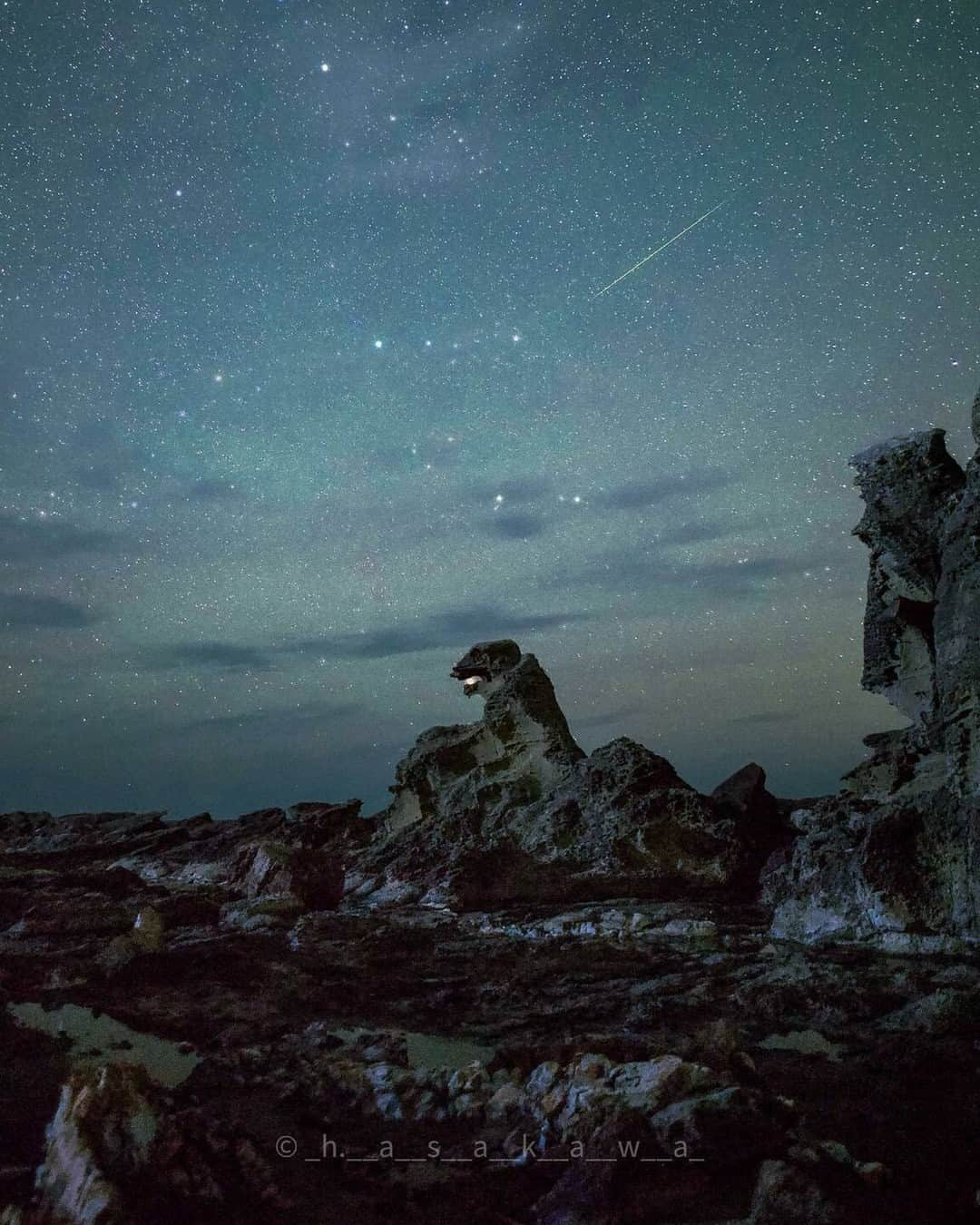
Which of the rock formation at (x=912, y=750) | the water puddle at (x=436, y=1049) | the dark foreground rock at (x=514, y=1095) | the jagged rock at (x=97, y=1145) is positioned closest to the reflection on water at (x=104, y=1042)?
the dark foreground rock at (x=514, y=1095)

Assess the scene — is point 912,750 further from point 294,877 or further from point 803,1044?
point 294,877

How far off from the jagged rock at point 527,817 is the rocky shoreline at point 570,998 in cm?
9

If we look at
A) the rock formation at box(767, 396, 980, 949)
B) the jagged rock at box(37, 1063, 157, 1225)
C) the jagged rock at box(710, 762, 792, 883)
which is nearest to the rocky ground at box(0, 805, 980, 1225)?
the jagged rock at box(37, 1063, 157, 1225)

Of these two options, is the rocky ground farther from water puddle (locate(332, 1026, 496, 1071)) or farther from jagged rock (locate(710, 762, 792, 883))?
jagged rock (locate(710, 762, 792, 883))

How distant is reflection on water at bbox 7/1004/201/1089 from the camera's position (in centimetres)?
625

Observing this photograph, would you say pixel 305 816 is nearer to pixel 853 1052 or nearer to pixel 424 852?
pixel 424 852

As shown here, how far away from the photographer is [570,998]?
8.45m

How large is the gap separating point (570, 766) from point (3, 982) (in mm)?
13795

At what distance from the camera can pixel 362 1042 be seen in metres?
6.72

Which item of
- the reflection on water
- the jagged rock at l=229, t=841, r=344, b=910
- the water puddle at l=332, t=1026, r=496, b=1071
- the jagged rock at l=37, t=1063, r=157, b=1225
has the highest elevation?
the jagged rock at l=37, t=1063, r=157, b=1225

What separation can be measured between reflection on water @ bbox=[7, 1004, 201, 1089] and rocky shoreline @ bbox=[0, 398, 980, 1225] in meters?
0.05

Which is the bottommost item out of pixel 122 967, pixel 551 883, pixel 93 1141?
pixel 551 883

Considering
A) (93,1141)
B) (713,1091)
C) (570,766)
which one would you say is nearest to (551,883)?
(570,766)

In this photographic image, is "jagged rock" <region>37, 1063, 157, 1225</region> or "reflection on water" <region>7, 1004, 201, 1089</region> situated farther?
"reflection on water" <region>7, 1004, 201, 1089</region>
